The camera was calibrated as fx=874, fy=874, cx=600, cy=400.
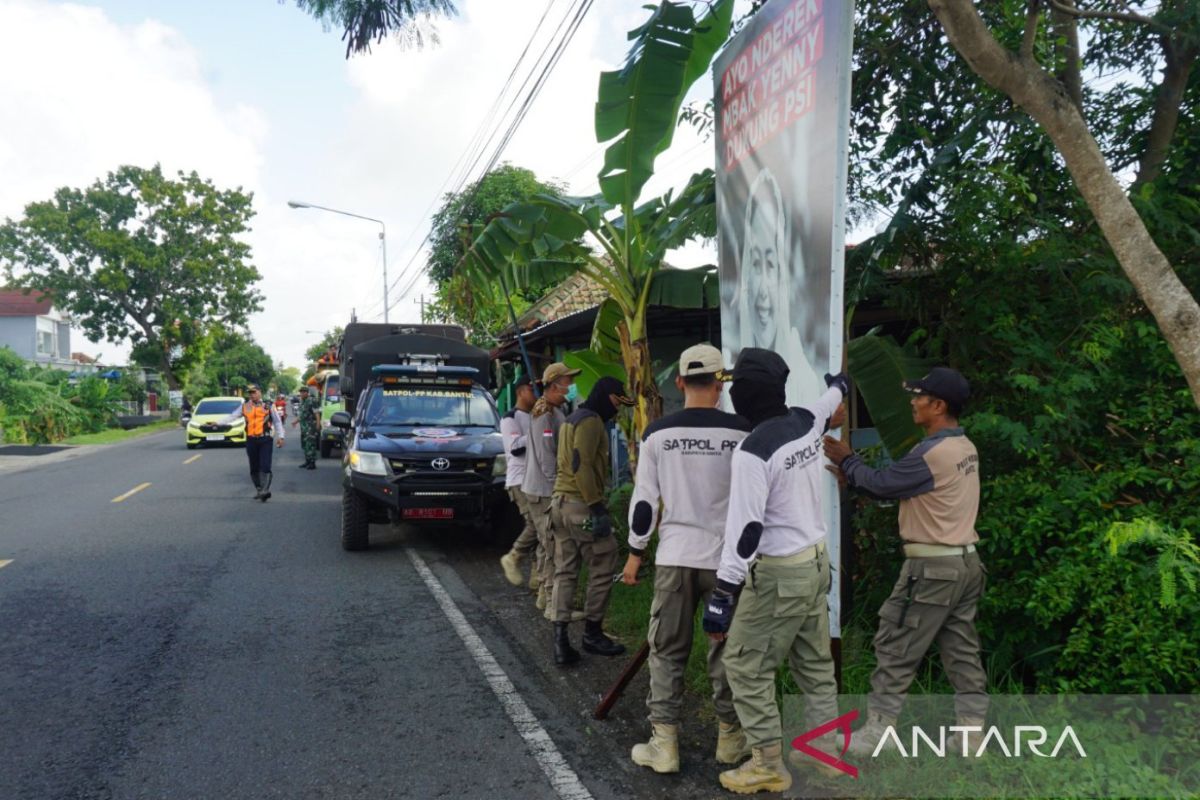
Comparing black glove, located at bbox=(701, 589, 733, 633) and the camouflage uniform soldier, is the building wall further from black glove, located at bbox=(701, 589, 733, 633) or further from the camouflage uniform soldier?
black glove, located at bbox=(701, 589, 733, 633)

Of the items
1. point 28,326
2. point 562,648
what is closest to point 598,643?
point 562,648

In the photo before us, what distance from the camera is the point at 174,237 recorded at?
156ft

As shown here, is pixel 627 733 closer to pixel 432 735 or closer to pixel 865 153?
pixel 432 735

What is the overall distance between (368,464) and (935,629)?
6.49m

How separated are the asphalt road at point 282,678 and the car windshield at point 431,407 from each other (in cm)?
140

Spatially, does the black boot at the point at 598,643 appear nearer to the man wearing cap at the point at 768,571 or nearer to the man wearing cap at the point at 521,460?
the man wearing cap at the point at 521,460

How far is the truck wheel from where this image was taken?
923 centimetres

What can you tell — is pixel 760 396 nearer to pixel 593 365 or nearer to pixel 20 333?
pixel 593 365

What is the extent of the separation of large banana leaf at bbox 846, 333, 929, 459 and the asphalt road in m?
2.22

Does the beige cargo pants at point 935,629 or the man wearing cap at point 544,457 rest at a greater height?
the man wearing cap at point 544,457

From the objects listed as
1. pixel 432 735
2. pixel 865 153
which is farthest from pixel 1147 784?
pixel 865 153

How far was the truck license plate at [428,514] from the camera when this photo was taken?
8.98 metres

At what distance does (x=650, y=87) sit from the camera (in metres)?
6.14

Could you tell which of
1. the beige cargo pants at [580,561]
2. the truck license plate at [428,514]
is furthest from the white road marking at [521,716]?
the truck license plate at [428,514]
